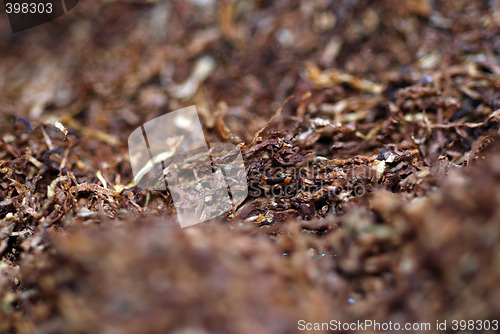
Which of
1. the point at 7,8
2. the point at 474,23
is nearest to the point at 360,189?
the point at 474,23

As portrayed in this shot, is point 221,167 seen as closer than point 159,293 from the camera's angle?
No

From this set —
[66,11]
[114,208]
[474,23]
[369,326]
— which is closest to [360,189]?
[369,326]

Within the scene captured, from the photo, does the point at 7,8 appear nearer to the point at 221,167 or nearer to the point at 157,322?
the point at 221,167

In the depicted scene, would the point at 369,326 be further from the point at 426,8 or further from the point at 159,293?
the point at 426,8

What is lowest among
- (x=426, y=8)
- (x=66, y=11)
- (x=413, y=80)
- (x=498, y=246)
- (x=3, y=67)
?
(x=498, y=246)

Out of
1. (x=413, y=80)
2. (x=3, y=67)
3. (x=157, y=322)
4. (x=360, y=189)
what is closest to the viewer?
(x=157, y=322)

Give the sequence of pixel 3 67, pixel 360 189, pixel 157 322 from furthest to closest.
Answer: pixel 3 67 → pixel 360 189 → pixel 157 322

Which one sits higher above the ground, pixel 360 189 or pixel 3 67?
pixel 3 67
